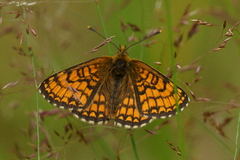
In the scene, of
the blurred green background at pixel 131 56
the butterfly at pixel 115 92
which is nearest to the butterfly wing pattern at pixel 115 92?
the butterfly at pixel 115 92

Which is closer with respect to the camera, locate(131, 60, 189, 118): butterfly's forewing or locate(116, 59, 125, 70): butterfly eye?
locate(131, 60, 189, 118): butterfly's forewing

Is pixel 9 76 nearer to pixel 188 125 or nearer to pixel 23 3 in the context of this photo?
pixel 23 3

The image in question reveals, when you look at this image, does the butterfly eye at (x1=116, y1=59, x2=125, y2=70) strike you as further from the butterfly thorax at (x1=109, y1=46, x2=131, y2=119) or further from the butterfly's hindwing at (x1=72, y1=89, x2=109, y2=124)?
the butterfly's hindwing at (x1=72, y1=89, x2=109, y2=124)

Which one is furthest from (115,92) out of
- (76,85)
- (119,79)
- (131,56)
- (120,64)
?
(131,56)

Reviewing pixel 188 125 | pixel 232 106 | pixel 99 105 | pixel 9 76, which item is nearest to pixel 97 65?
pixel 99 105

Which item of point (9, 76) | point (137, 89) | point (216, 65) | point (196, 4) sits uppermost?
point (196, 4)

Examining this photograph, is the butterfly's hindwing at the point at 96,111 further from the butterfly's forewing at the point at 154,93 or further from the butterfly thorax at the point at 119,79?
the butterfly's forewing at the point at 154,93

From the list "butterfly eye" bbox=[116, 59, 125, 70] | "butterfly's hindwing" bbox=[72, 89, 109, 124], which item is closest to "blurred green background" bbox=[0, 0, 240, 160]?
"butterfly's hindwing" bbox=[72, 89, 109, 124]
